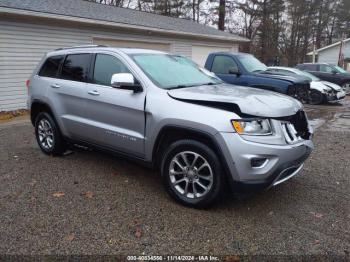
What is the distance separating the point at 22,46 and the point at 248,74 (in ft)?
23.4

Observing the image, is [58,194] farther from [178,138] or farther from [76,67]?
[76,67]

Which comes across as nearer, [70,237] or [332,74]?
[70,237]

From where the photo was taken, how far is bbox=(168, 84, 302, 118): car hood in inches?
139

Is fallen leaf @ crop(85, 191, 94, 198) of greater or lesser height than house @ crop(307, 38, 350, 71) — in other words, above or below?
below

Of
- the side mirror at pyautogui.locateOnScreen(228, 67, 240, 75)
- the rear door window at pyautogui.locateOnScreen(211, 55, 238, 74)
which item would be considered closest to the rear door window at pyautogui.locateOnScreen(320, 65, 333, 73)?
the rear door window at pyautogui.locateOnScreen(211, 55, 238, 74)

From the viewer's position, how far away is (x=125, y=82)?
4.04m

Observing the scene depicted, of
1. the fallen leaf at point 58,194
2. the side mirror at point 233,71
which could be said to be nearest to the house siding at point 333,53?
the side mirror at point 233,71

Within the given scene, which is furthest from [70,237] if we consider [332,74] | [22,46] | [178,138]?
[332,74]

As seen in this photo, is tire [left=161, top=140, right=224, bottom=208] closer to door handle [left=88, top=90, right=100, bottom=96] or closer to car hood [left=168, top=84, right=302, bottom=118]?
car hood [left=168, top=84, right=302, bottom=118]

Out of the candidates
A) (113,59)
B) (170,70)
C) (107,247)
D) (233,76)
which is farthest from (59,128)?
(233,76)

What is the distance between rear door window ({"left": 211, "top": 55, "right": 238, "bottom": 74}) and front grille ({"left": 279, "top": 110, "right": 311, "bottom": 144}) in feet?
19.8

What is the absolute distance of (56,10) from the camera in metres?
11.7

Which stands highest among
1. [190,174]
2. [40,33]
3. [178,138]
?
[40,33]

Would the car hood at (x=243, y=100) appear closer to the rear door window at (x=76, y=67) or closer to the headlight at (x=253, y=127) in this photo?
the headlight at (x=253, y=127)
